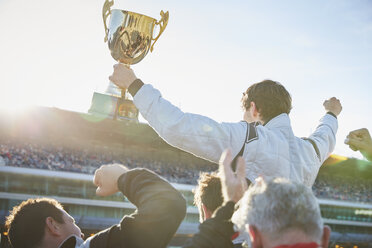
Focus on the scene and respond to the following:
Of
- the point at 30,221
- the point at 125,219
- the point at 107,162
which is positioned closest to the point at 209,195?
the point at 125,219

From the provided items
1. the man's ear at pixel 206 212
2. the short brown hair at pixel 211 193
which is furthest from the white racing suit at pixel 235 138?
the man's ear at pixel 206 212

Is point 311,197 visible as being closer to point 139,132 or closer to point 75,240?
point 75,240

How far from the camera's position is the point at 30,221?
180cm

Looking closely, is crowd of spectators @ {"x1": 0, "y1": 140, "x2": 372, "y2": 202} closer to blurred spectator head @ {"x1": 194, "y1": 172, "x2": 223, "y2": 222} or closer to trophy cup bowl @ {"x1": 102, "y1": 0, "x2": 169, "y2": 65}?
trophy cup bowl @ {"x1": 102, "y1": 0, "x2": 169, "y2": 65}

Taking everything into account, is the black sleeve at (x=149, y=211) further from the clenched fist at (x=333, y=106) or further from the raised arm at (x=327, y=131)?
the clenched fist at (x=333, y=106)

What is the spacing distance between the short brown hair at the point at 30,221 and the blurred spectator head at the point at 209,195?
25.7 inches

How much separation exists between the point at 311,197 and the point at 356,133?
4.96 feet

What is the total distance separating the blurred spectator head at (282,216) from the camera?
1.06m

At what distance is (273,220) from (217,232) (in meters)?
0.20

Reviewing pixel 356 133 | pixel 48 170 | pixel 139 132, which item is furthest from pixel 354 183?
pixel 356 133

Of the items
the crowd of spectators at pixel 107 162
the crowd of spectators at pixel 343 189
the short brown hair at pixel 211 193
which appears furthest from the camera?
the crowd of spectators at pixel 343 189

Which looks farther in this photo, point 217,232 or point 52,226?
point 52,226

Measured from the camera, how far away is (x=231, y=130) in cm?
164

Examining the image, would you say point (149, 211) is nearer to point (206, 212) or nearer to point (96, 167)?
point (206, 212)
